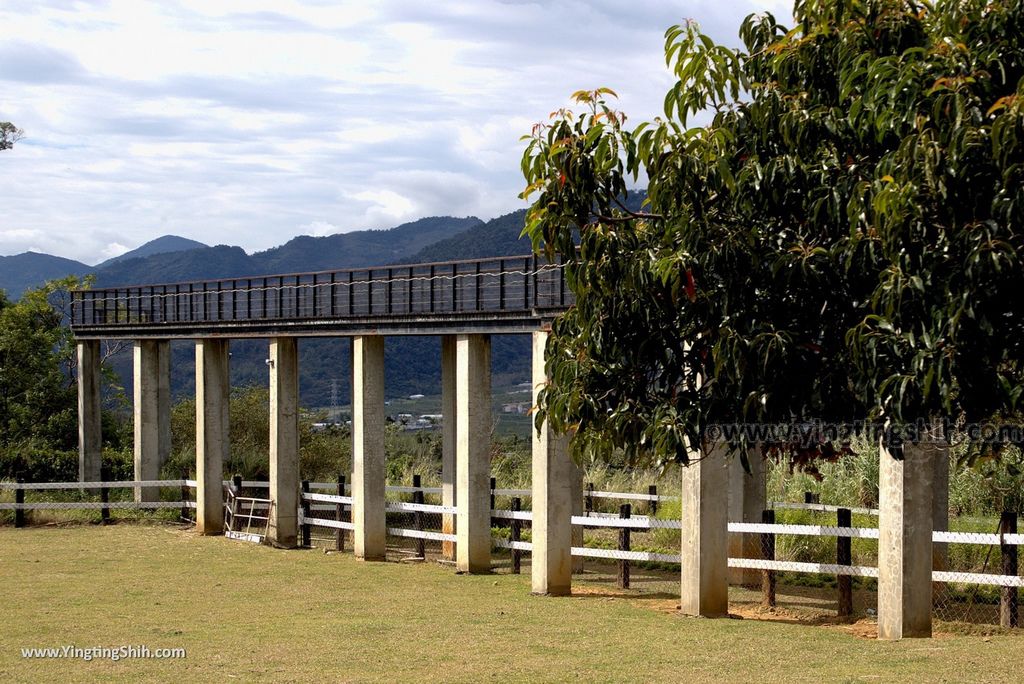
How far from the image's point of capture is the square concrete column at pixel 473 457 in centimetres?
2258

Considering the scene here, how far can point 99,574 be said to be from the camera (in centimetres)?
2289

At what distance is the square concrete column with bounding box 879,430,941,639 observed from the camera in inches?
601

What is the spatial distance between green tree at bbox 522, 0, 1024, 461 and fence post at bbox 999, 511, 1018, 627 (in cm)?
481

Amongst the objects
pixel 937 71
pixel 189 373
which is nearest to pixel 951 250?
pixel 937 71

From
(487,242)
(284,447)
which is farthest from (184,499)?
(487,242)

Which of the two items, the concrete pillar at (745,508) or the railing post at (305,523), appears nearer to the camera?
the concrete pillar at (745,508)

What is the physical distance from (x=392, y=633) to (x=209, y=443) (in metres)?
15.4

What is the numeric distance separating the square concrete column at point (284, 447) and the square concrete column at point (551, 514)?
9278 millimetres

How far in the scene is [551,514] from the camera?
20.1 m

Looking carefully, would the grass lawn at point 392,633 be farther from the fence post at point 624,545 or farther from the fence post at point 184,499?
the fence post at point 184,499

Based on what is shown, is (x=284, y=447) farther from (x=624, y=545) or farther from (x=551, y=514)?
(x=624, y=545)

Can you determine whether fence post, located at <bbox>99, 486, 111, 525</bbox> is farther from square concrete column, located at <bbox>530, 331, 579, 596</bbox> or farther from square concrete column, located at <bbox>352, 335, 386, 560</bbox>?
square concrete column, located at <bbox>530, 331, 579, 596</bbox>

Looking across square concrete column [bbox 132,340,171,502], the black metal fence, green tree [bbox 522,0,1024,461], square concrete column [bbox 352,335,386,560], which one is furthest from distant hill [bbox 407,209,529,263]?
green tree [bbox 522,0,1024,461]

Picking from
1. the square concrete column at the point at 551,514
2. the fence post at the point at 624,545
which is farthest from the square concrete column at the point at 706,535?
the fence post at the point at 624,545
